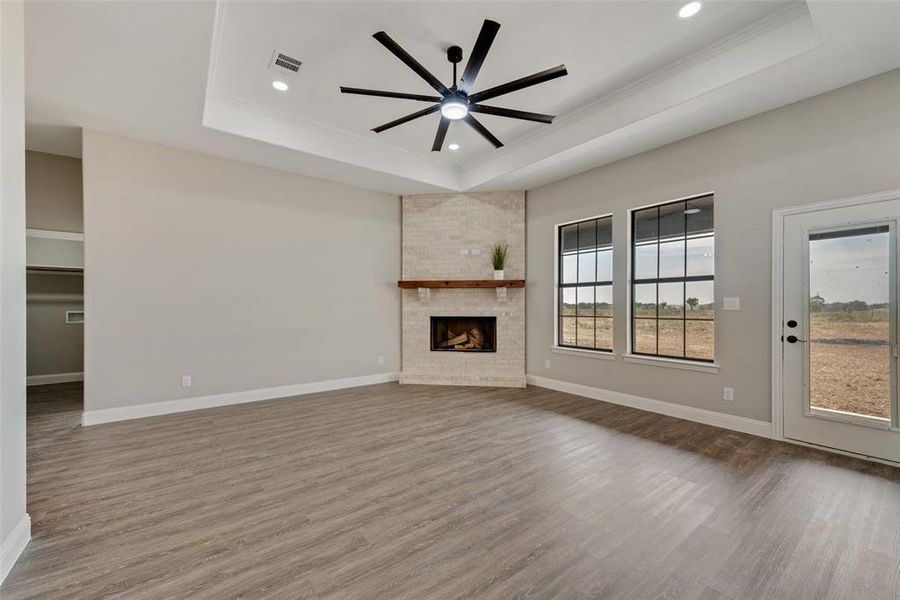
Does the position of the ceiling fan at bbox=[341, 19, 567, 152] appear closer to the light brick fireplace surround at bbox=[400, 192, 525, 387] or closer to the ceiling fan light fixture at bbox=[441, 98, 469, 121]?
the ceiling fan light fixture at bbox=[441, 98, 469, 121]

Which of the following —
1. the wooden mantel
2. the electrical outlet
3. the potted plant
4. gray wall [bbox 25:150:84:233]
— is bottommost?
the electrical outlet

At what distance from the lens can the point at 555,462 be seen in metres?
2.97

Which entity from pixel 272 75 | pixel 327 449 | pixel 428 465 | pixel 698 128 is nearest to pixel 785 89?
pixel 698 128

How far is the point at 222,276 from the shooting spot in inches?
184

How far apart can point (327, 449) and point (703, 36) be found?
471cm

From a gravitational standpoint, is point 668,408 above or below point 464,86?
below

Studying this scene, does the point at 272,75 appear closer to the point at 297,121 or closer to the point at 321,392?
the point at 297,121

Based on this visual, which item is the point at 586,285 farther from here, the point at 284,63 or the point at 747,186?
the point at 284,63

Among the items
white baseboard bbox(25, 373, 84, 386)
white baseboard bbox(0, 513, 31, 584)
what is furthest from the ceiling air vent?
white baseboard bbox(25, 373, 84, 386)

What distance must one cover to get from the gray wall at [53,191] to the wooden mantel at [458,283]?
4.49 meters

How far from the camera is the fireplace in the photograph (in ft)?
20.0

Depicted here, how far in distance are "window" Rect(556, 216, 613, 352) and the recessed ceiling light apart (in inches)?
96.1

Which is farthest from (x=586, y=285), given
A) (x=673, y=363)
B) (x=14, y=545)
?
(x=14, y=545)

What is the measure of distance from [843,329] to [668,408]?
170cm
